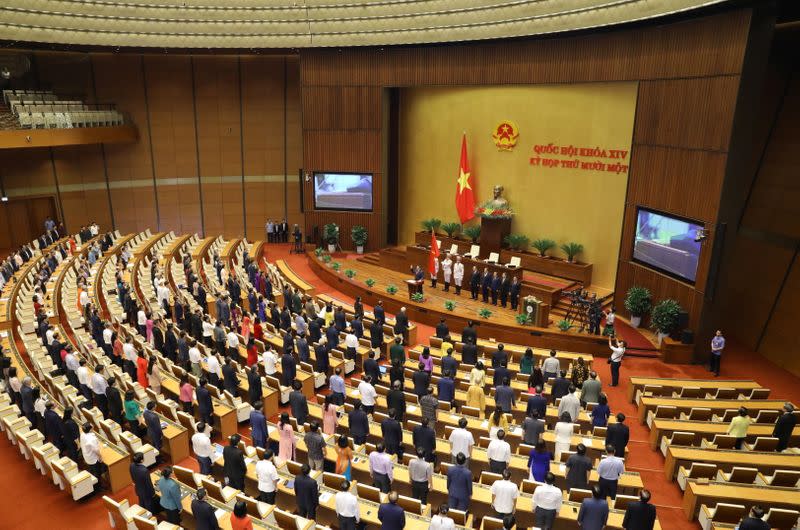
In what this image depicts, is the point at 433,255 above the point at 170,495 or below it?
above

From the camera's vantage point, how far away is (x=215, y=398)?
9.68m

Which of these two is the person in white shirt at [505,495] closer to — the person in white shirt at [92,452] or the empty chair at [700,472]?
the empty chair at [700,472]

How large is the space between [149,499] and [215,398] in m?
3.00

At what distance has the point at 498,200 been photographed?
18281 millimetres

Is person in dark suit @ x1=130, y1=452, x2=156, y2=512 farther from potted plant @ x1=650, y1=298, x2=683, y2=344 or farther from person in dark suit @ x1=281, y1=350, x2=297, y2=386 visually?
potted plant @ x1=650, y1=298, x2=683, y2=344

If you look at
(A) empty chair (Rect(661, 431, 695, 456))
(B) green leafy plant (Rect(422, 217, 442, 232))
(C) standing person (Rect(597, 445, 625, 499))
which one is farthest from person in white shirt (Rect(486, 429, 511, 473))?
(B) green leafy plant (Rect(422, 217, 442, 232))

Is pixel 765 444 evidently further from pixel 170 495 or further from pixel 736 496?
pixel 170 495

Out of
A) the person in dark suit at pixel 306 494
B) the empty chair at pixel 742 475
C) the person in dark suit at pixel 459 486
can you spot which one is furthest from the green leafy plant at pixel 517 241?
the person in dark suit at pixel 306 494

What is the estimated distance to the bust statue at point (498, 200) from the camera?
18.1 metres

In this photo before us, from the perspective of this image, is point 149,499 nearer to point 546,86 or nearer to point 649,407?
point 649,407

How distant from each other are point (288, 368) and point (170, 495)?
4.01m

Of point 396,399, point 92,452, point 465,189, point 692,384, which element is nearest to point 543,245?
point 465,189

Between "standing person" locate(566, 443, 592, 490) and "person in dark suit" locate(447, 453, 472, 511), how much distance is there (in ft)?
4.46

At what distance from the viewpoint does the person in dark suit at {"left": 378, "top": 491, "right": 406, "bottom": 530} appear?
5832 mm
